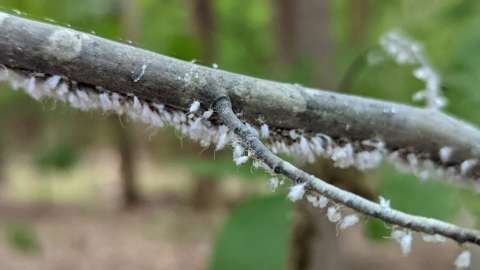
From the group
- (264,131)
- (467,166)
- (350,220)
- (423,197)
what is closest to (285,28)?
(423,197)

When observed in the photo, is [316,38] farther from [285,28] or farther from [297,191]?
[297,191]

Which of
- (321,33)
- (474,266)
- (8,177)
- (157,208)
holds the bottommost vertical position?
(474,266)

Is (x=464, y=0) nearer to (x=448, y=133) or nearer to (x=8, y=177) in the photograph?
(x=448, y=133)

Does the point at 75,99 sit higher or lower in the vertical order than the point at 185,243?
lower

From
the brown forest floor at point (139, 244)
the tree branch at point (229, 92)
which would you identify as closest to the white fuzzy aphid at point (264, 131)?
the tree branch at point (229, 92)

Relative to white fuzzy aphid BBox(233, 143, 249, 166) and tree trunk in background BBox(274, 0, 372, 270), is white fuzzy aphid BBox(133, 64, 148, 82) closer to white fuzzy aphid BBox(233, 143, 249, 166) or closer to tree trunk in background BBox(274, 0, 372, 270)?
white fuzzy aphid BBox(233, 143, 249, 166)

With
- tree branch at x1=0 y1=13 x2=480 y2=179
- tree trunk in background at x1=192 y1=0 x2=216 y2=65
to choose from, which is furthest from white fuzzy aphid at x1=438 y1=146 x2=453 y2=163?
tree trunk in background at x1=192 y1=0 x2=216 y2=65

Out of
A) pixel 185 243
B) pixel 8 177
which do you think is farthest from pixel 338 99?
pixel 8 177
